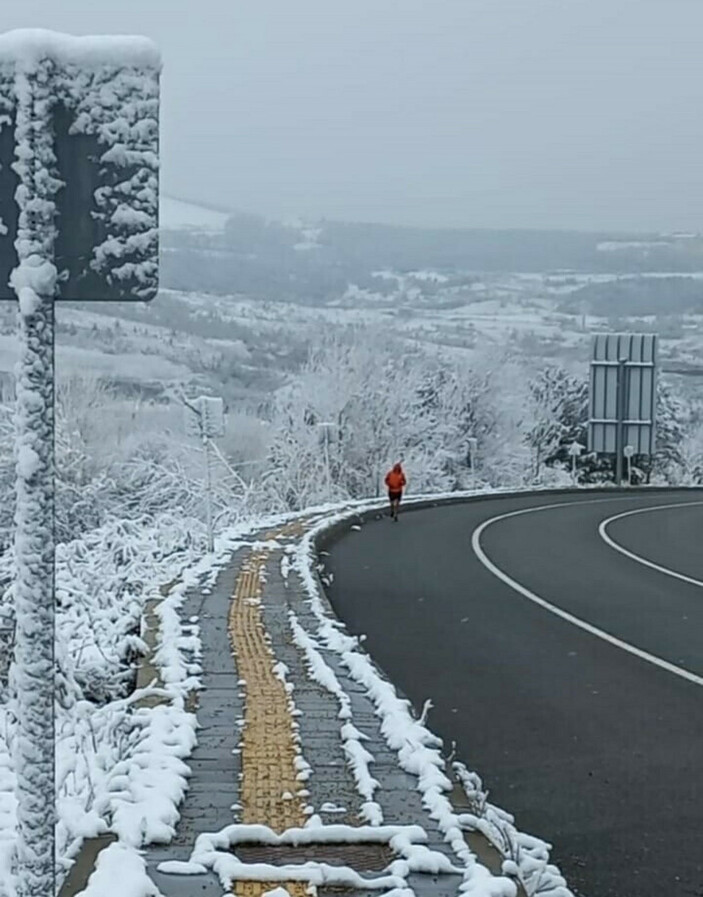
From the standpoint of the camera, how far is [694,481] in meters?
88.4

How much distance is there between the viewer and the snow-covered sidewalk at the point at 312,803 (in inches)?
198

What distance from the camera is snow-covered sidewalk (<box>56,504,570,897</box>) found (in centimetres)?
503

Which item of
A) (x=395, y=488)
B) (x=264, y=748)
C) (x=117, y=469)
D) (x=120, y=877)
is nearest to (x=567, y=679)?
(x=264, y=748)

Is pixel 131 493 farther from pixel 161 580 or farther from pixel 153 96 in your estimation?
pixel 153 96

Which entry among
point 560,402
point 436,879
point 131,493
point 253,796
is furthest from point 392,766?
point 560,402

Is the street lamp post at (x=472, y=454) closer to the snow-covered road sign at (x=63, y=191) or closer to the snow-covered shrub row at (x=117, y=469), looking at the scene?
the snow-covered shrub row at (x=117, y=469)

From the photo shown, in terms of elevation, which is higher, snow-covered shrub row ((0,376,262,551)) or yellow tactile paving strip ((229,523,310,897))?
yellow tactile paving strip ((229,523,310,897))

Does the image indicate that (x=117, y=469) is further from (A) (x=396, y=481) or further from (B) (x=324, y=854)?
(B) (x=324, y=854)

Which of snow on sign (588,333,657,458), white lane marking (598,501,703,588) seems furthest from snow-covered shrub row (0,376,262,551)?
snow on sign (588,333,657,458)

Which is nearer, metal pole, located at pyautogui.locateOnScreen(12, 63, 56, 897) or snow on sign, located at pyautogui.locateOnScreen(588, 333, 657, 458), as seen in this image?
metal pole, located at pyautogui.locateOnScreen(12, 63, 56, 897)

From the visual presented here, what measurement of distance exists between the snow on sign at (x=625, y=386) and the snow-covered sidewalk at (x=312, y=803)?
A: 51.3 meters

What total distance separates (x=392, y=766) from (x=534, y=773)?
1.74 metres

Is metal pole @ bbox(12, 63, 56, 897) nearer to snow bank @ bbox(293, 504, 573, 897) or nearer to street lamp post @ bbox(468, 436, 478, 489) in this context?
snow bank @ bbox(293, 504, 573, 897)

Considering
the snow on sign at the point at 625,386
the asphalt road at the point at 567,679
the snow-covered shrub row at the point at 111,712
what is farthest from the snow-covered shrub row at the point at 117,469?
the snow on sign at the point at 625,386
